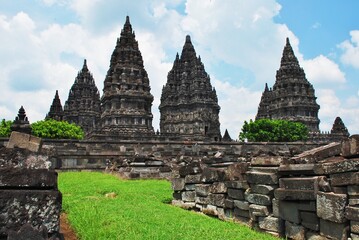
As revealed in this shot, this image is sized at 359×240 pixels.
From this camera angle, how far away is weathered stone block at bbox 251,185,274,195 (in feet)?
23.7

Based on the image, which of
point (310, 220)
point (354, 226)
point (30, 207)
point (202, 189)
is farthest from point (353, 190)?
point (202, 189)

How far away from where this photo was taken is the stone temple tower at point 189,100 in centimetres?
6662

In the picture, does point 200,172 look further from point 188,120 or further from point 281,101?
point 281,101

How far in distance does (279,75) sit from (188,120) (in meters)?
19.4

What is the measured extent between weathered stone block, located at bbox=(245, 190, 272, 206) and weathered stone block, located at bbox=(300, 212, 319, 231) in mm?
858

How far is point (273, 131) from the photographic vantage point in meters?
60.5

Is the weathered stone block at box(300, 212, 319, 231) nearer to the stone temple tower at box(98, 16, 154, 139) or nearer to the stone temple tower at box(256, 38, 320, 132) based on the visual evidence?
the stone temple tower at box(98, 16, 154, 139)

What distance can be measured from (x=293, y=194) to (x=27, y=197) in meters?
4.22

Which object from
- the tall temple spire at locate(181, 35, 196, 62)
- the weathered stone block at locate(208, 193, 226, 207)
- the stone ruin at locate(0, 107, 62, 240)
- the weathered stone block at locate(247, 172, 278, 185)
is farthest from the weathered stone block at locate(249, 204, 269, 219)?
the tall temple spire at locate(181, 35, 196, 62)

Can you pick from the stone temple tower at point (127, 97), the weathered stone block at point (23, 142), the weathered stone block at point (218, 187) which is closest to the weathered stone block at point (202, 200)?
the weathered stone block at point (218, 187)

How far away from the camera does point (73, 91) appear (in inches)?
2948

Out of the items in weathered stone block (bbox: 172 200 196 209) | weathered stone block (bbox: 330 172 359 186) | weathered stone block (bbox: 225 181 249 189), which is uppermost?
weathered stone block (bbox: 330 172 359 186)

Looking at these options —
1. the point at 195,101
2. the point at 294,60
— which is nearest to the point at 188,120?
the point at 195,101

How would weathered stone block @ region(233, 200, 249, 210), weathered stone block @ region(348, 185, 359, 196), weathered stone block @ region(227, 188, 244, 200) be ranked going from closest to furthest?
weathered stone block @ region(348, 185, 359, 196) < weathered stone block @ region(233, 200, 249, 210) < weathered stone block @ region(227, 188, 244, 200)
